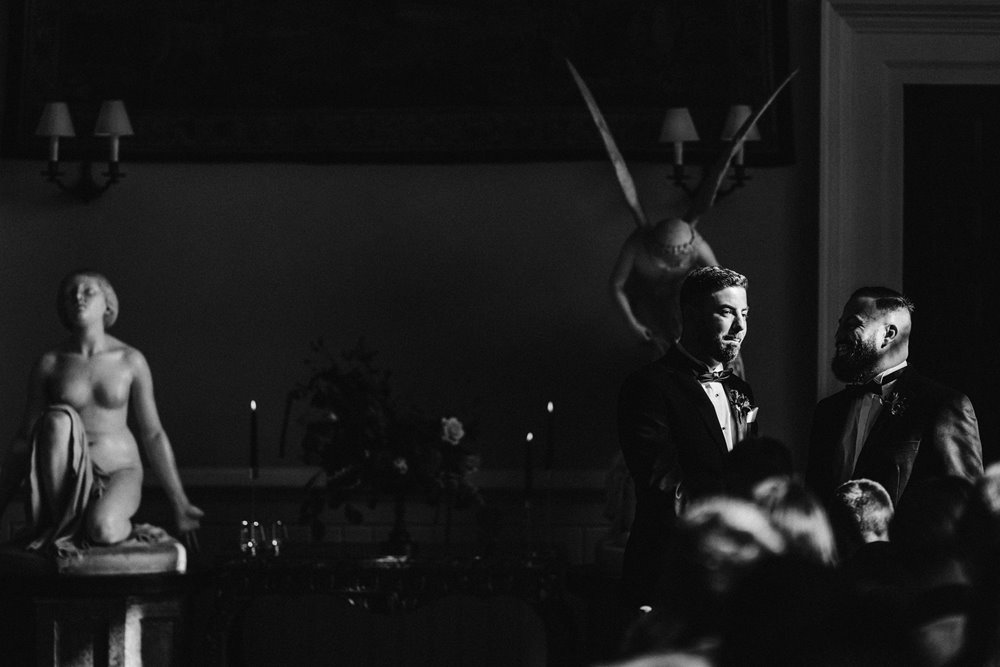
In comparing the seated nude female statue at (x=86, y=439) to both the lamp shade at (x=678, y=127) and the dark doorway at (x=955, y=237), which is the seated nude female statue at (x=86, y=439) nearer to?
the lamp shade at (x=678, y=127)

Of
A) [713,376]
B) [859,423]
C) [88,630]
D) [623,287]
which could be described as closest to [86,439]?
[88,630]

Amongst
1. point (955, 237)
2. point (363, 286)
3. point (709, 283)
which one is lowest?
point (709, 283)

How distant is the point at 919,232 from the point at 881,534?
205 inches

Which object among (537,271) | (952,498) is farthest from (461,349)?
(952,498)

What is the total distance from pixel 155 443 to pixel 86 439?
312mm

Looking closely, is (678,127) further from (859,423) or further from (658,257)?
(859,423)

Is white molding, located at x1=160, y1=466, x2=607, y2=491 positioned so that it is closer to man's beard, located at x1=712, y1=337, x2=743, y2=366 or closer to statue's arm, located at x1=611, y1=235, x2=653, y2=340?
statue's arm, located at x1=611, y1=235, x2=653, y2=340

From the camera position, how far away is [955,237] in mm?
6398

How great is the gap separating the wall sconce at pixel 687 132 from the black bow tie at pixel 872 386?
3389 millimetres

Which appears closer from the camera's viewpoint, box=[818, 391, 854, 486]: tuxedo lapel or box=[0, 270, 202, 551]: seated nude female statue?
box=[818, 391, 854, 486]: tuxedo lapel

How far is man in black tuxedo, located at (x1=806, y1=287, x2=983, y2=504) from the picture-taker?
2.49 meters

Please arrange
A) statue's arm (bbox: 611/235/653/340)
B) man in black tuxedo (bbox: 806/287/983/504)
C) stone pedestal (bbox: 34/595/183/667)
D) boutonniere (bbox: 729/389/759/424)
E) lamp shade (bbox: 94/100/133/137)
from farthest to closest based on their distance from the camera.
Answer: lamp shade (bbox: 94/100/133/137) < statue's arm (bbox: 611/235/653/340) < stone pedestal (bbox: 34/595/183/667) < boutonniere (bbox: 729/389/759/424) < man in black tuxedo (bbox: 806/287/983/504)

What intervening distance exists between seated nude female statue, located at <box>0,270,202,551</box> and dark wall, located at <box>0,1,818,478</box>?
760mm

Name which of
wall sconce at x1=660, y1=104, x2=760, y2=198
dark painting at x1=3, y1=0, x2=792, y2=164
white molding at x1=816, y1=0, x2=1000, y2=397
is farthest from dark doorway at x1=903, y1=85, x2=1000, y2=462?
wall sconce at x1=660, y1=104, x2=760, y2=198
